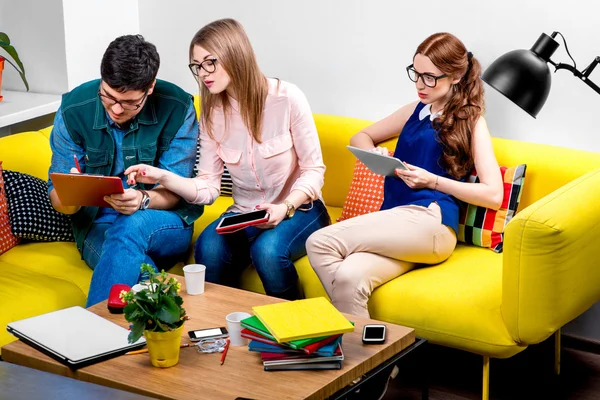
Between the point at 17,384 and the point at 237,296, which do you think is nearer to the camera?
the point at 17,384

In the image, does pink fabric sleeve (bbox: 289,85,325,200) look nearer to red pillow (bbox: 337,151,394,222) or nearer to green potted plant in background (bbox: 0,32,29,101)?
red pillow (bbox: 337,151,394,222)

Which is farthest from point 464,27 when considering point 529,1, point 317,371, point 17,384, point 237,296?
point 17,384

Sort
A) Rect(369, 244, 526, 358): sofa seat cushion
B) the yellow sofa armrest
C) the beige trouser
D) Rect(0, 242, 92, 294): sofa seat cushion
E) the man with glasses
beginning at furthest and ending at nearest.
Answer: Rect(0, 242, 92, 294): sofa seat cushion, the man with glasses, the beige trouser, Rect(369, 244, 526, 358): sofa seat cushion, the yellow sofa armrest

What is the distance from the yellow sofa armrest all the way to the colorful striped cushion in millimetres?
325

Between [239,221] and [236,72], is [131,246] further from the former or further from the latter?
[236,72]

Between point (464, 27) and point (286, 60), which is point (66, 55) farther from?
point (464, 27)

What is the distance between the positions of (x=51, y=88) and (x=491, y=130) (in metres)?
1.95

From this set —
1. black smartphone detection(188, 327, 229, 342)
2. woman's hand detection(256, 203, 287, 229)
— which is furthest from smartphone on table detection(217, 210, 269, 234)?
black smartphone detection(188, 327, 229, 342)

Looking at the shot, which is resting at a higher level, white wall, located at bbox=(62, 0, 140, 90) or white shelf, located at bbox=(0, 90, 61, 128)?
white wall, located at bbox=(62, 0, 140, 90)

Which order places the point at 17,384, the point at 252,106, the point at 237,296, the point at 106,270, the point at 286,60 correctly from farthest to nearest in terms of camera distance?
the point at 286,60 → the point at 252,106 → the point at 106,270 → the point at 237,296 → the point at 17,384

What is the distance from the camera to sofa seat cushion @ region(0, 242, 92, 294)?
2941 millimetres

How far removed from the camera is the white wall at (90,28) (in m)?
3.86

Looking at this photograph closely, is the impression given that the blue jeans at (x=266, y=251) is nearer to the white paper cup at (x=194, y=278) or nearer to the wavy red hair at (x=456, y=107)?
the white paper cup at (x=194, y=278)

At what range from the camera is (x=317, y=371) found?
2035 millimetres
